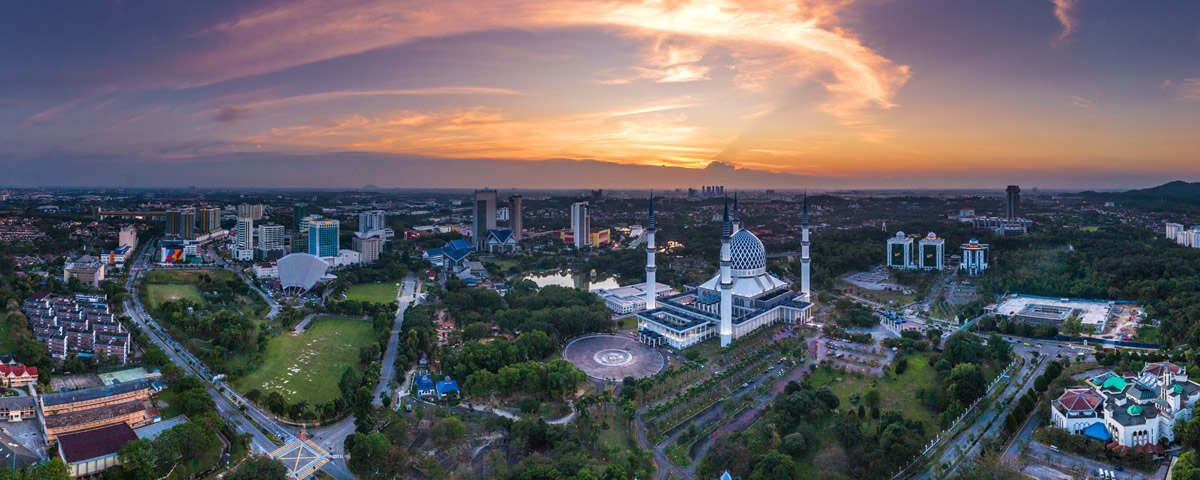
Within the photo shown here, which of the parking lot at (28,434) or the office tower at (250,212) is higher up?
the office tower at (250,212)

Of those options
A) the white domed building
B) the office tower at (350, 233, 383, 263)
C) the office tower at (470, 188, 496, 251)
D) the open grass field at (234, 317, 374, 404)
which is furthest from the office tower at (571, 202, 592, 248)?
the open grass field at (234, 317, 374, 404)

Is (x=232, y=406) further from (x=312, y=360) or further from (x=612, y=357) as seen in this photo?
(x=612, y=357)

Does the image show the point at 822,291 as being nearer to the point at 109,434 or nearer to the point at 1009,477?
the point at 1009,477

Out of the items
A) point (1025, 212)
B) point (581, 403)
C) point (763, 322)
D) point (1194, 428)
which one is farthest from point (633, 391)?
point (1025, 212)

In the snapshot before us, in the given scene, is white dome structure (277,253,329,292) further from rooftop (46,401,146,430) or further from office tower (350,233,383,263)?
rooftop (46,401,146,430)

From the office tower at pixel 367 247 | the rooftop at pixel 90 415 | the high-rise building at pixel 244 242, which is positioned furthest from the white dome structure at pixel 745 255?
the high-rise building at pixel 244 242

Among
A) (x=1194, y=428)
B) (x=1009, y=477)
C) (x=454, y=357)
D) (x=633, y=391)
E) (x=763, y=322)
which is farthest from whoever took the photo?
(x=763, y=322)

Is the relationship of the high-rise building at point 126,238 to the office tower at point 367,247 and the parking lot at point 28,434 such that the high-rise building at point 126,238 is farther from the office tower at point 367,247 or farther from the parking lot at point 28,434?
the parking lot at point 28,434
